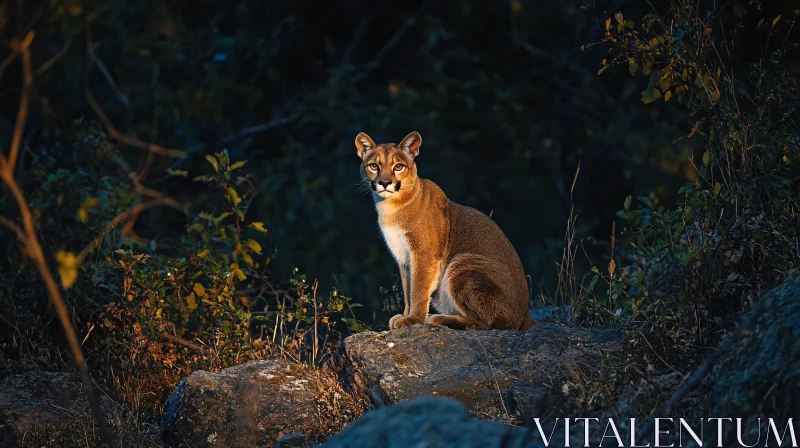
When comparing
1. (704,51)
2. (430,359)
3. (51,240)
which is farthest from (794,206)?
(51,240)

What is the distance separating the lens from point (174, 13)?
16.1 meters

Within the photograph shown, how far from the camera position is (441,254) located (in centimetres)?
726

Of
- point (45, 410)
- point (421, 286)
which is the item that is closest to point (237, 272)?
point (421, 286)

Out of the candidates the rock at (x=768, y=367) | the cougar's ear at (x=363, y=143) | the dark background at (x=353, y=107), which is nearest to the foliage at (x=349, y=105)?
the dark background at (x=353, y=107)

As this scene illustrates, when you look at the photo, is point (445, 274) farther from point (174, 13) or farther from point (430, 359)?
point (174, 13)

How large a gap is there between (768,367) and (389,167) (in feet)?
11.8

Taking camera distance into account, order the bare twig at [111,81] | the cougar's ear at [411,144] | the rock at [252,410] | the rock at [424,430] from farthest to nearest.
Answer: the bare twig at [111,81]
the cougar's ear at [411,144]
the rock at [252,410]
the rock at [424,430]

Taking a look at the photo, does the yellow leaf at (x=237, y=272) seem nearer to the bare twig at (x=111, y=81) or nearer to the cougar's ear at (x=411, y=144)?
the cougar's ear at (x=411, y=144)

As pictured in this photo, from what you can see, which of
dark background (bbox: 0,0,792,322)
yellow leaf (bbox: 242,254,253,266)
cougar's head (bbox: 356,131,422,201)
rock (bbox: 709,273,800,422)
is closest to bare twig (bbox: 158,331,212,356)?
yellow leaf (bbox: 242,254,253,266)

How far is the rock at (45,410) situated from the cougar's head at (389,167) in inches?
89.9

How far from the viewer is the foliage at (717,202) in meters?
5.61

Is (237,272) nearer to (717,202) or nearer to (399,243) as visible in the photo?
(399,243)

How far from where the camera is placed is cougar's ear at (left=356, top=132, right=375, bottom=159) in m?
7.84

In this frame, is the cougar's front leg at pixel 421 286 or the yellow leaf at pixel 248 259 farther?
the yellow leaf at pixel 248 259
